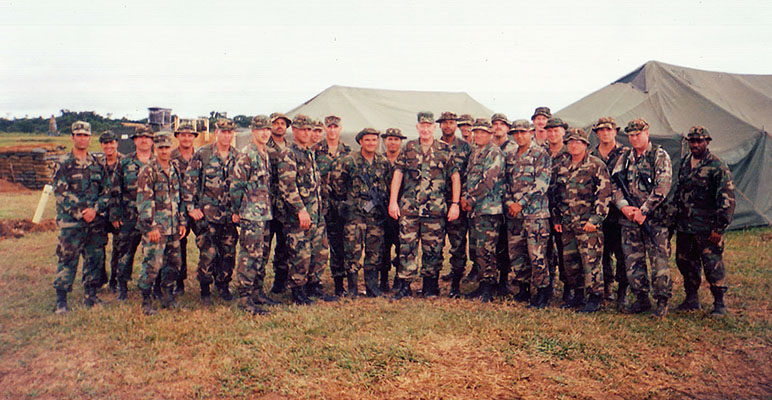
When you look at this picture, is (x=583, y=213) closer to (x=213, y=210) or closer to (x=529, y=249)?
(x=529, y=249)

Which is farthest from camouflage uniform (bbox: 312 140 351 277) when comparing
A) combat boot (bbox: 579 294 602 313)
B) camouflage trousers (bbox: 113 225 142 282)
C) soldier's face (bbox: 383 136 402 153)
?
combat boot (bbox: 579 294 602 313)

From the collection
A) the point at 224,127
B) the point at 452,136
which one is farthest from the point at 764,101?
the point at 224,127

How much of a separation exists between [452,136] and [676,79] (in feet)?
29.8

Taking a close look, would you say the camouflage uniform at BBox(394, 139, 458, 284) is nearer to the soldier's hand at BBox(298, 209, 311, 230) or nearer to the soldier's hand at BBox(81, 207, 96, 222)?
the soldier's hand at BBox(298, 209, 311, 230)

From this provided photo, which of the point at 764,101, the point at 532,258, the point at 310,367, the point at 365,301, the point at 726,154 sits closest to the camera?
the point at 310,367

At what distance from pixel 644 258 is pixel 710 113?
8.06m

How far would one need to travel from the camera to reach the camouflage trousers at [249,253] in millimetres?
5164

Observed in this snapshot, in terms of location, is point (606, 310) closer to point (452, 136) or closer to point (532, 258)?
point (532, 258)

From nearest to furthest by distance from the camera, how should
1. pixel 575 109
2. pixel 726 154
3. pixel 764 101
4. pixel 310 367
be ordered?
1. pixel 310 367
2. pixel 726 154
3. pixel 764 101
4. pixel 575 109

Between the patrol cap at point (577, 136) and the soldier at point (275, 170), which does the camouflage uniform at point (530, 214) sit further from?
the soldier at point (275, 170)

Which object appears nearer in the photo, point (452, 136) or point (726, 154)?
point (452, 136)

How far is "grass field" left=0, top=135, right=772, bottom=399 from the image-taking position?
11.9ft

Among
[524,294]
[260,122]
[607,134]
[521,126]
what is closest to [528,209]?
[521,126]

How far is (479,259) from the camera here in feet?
18.3
